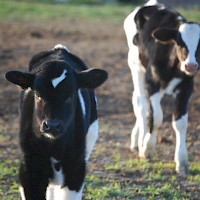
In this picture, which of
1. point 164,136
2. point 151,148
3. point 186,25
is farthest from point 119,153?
point 186,25

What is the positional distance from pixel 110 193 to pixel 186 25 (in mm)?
2724

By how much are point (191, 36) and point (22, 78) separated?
11.4 feet

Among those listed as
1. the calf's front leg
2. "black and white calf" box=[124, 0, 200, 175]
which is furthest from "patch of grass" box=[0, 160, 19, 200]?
"black and white calf" box=[124, 0, 200, 175]

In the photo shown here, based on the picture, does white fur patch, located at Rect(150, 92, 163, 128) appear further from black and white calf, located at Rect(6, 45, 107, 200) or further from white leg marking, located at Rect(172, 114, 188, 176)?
black and white calf, located at Rect(6, 45, 107, 200)

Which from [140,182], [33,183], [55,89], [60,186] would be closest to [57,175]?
[60,186]

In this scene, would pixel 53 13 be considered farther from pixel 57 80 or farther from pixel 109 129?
pixel 57 80

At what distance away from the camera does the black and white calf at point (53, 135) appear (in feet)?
20.8

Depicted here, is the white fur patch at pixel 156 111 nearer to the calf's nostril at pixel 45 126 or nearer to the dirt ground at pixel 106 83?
the dirt ground at pixel 106 83

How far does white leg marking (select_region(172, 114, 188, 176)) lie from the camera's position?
30.3 ft

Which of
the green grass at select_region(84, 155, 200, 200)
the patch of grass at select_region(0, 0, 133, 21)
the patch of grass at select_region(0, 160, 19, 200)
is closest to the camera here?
the patch of grass at select_region(0, 160, 19, 200)

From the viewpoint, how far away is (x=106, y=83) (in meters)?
15.4

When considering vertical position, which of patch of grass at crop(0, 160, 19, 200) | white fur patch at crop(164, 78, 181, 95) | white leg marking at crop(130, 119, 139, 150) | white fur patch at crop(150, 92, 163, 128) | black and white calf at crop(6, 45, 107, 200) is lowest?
white leg marking at crop(130, 119, 139, 150)

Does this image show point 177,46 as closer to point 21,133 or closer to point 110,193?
point 110,193

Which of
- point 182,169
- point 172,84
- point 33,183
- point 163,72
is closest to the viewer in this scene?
point 33,183
